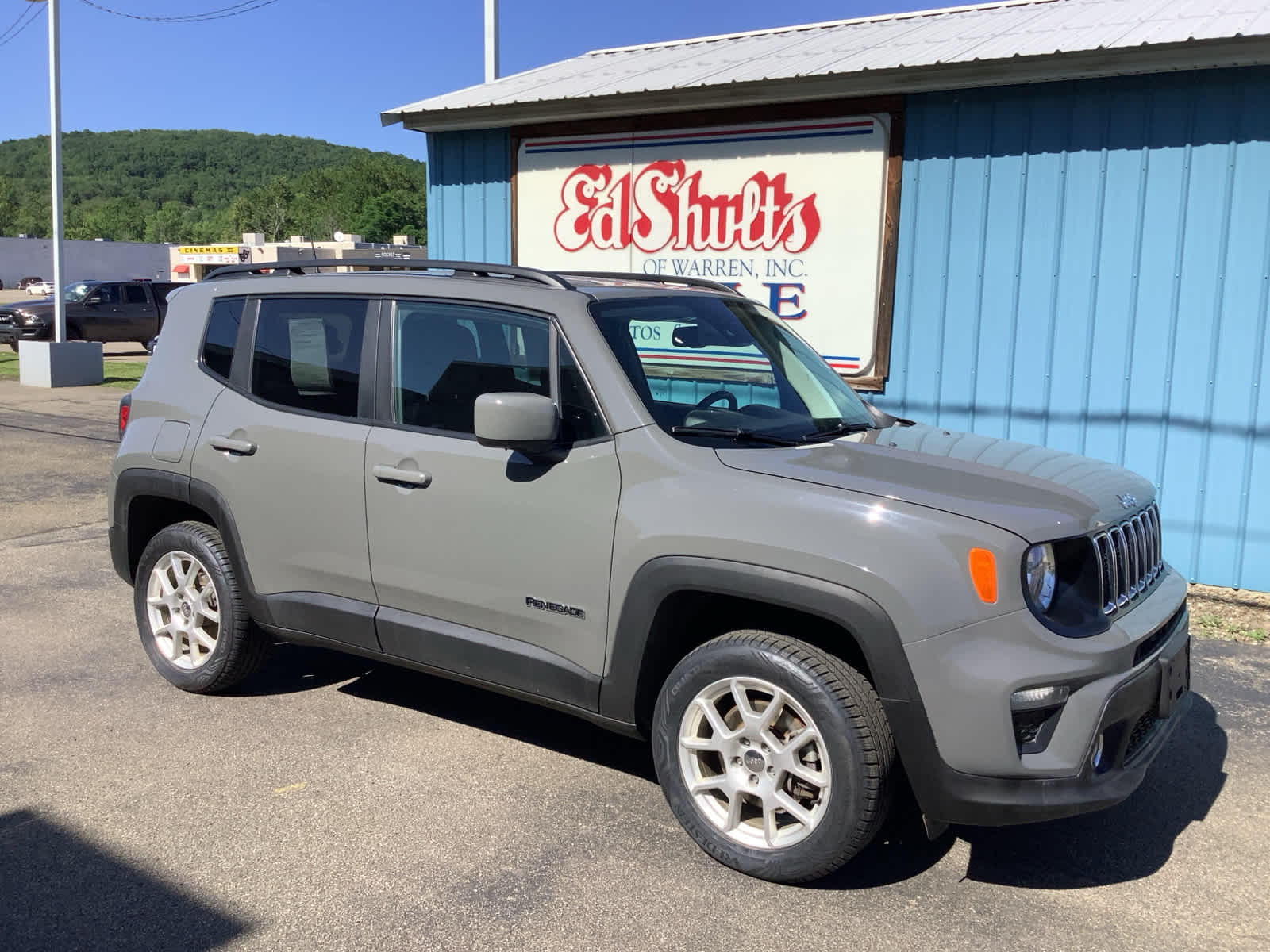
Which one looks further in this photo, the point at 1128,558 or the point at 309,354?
the point at 309,354

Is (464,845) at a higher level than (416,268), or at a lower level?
lower

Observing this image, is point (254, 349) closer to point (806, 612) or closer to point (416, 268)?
point (416, 268)

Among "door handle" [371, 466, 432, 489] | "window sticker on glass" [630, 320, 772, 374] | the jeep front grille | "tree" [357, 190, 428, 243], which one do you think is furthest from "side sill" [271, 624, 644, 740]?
"tree" [357, 190, 428, 243]

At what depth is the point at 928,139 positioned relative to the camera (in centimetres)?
765

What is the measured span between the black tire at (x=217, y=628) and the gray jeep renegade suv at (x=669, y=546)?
16 mm

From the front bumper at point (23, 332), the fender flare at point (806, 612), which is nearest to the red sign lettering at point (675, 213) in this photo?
the fender flare at point (806, 612)

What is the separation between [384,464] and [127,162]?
579 ft

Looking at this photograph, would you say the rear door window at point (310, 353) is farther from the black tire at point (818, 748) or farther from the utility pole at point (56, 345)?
the utility pole at point (56, 345)

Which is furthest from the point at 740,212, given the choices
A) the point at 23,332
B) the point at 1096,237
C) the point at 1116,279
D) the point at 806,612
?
the point at 23,332

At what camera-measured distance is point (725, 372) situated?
449 centimetres

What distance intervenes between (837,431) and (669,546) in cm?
A: 95

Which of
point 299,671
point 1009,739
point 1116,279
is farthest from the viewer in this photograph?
point 1116,279

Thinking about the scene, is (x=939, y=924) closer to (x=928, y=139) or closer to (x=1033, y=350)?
(x=1033, y=350)

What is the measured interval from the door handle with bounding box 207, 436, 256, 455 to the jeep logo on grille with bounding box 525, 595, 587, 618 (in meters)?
1.50
